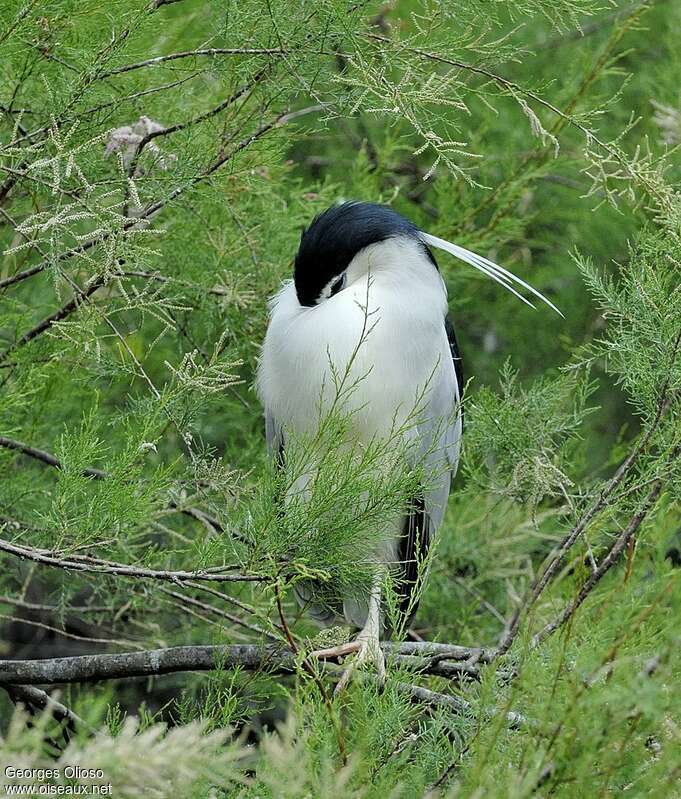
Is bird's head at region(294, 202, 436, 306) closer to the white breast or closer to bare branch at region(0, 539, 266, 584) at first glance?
the white breast

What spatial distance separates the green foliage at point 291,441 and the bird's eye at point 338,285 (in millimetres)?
208

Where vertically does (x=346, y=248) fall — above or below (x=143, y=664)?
above

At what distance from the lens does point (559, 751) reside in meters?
1.23

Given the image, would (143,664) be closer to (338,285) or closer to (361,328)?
(361,328)

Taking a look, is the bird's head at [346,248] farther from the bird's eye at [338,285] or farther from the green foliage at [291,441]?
the green foliage at [291,441]

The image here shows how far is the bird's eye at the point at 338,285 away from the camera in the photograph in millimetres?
2365

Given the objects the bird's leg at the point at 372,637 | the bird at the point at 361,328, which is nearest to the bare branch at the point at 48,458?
the bird at the point at 361,328

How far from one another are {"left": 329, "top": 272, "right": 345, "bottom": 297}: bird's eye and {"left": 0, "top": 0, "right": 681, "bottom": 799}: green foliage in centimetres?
21

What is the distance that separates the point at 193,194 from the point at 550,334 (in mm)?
2395

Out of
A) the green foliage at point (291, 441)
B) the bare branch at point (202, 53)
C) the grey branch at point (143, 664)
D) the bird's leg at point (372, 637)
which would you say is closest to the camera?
the green foliage at point (291, 441)

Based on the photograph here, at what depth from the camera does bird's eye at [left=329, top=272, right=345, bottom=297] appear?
Result: 237cm

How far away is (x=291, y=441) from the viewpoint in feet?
5.62

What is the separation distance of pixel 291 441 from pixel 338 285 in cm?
74

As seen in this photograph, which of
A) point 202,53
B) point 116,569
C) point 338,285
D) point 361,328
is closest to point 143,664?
point 116,569
